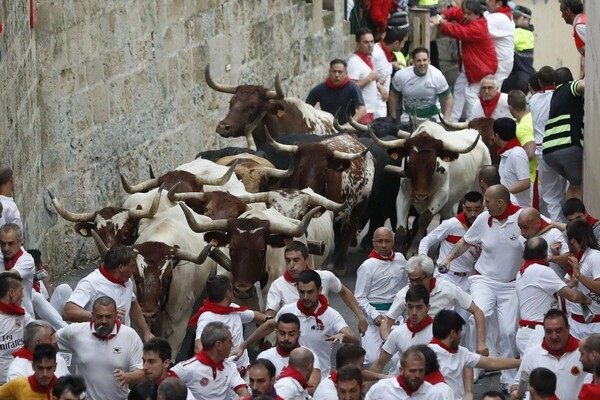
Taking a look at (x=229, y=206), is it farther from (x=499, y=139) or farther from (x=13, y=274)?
(x=13, y=274)

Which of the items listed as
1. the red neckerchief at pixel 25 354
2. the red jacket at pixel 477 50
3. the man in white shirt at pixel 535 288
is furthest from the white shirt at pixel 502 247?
the red jacket at pixel 477 50

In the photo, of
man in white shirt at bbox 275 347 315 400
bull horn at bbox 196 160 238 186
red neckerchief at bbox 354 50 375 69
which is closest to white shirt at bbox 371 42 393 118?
red neckerchief at bbox 354 50 375 69

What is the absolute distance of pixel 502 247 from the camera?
1481 cm

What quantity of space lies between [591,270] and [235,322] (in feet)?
8.78

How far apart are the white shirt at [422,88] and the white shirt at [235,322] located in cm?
871

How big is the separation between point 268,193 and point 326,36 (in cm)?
951

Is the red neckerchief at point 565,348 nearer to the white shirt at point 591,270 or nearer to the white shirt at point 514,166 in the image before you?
the white shirt at point 591,270

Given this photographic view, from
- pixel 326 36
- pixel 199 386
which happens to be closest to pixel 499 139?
pixel 199 386

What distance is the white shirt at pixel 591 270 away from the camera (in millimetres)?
13375

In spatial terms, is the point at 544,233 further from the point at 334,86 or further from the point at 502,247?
the point at 334,86

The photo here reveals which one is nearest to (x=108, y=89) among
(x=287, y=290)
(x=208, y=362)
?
(x=287, y=290)

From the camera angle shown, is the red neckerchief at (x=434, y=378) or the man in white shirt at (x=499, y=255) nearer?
the red neckerchief at (x=434, y=378)

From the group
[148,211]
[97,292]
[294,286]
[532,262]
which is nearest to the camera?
[97,292]

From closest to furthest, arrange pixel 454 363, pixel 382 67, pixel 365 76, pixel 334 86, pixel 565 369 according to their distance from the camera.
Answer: pixel 565 369
pixel 454 363
pixel 334 86
pixel 365 76
pixel 382 67
